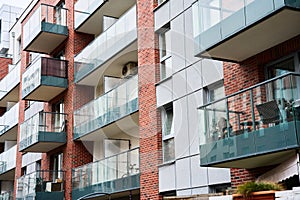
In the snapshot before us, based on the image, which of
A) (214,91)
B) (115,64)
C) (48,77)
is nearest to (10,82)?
(48,77)

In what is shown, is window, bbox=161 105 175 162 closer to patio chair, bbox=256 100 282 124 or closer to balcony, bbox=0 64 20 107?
patio chair, bbox=256 100 282 124

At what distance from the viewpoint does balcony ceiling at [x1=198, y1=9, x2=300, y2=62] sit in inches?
426

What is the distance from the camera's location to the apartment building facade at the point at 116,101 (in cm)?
1509

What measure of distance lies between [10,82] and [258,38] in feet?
80.7

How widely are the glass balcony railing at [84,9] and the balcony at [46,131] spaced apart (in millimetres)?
4341

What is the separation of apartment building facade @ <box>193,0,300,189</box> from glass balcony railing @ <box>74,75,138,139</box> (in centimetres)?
550

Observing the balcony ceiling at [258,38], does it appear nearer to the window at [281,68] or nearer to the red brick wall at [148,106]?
the window at [281,68]

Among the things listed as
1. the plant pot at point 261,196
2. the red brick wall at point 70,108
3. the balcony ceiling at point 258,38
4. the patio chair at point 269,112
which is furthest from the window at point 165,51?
the red brick wall at point 70,108

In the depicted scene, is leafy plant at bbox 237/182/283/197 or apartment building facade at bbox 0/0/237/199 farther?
apartment building facade at bbox 0/0/237/199

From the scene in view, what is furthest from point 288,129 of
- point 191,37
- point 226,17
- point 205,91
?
point 191,37

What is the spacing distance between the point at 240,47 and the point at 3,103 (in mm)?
28083

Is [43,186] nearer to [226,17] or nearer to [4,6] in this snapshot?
[226,17]

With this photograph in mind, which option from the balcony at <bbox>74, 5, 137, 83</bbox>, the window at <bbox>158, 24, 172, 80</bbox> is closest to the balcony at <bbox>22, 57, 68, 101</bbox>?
the balcony at <bbox>74, 5, 137, 83</bbox>

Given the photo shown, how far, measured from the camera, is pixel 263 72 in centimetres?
1247
